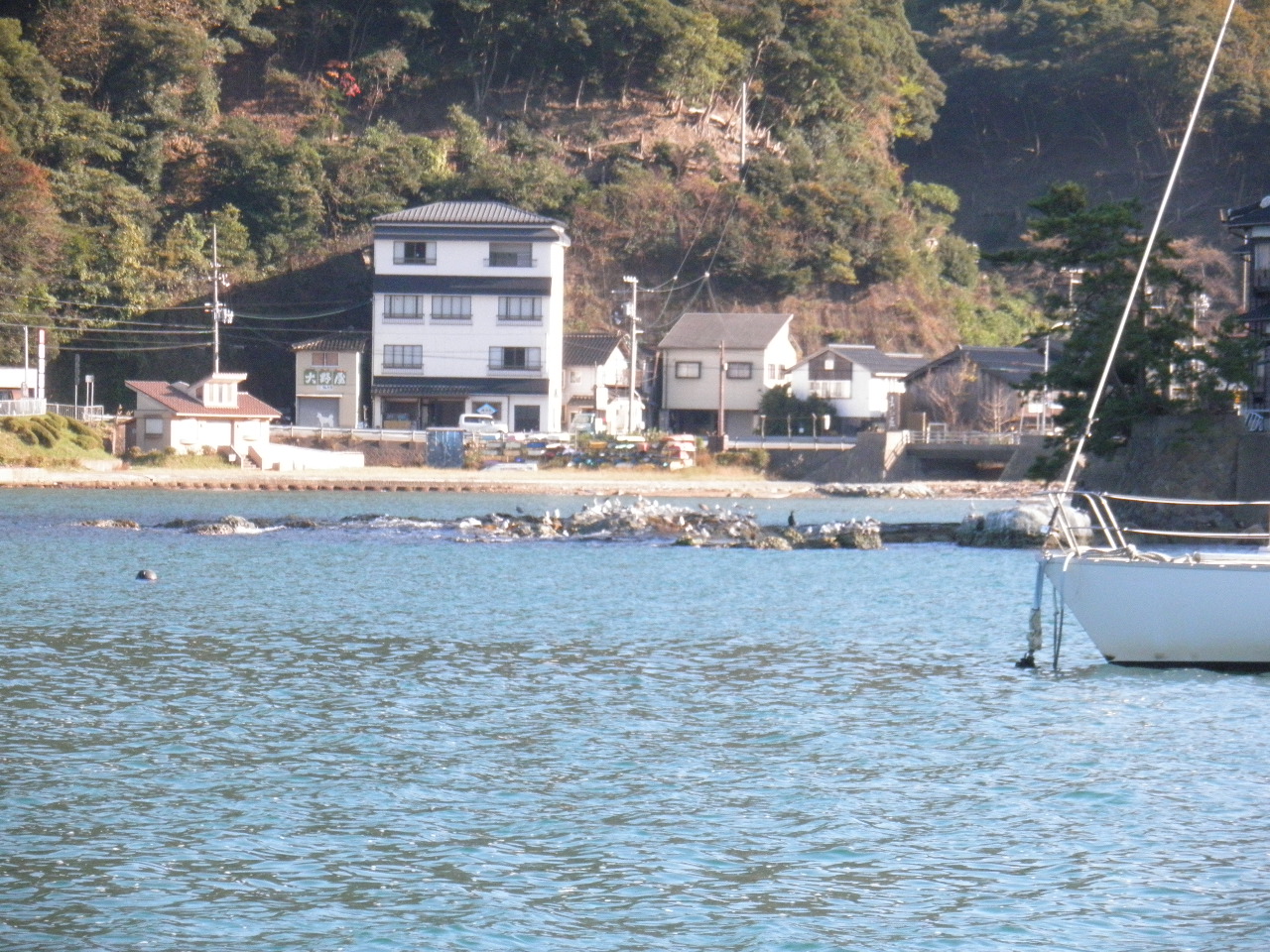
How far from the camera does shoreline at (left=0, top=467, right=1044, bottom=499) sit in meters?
50.3

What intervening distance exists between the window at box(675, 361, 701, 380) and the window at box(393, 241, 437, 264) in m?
12.1

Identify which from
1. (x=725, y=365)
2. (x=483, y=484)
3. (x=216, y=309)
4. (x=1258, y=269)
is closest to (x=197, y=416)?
(x=216, y=309)

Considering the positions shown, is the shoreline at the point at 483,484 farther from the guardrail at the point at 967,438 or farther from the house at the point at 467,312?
the house at the point at 467,312

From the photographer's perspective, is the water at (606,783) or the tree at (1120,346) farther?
the tree at (1120,346)

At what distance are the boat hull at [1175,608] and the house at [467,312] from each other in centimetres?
4656

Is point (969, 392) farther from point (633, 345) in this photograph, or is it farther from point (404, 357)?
point (404, 357)

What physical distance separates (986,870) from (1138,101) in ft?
282

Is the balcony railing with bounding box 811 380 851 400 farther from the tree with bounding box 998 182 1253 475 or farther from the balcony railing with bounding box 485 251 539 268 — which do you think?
the tree with bounding box 998 182 1253 475

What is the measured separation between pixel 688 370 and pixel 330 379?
15702mm

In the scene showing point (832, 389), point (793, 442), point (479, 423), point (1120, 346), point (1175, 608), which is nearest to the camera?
point (1175, 608)

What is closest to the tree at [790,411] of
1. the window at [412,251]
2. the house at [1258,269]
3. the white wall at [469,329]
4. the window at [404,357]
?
the white wall at [469,329]

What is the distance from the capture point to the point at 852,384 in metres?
63.5

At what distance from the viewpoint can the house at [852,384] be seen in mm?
63219

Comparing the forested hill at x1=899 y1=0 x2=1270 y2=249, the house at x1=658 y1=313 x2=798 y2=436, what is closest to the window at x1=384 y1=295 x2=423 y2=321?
the house at x1=658 y1=313 x2=798 y2=436
